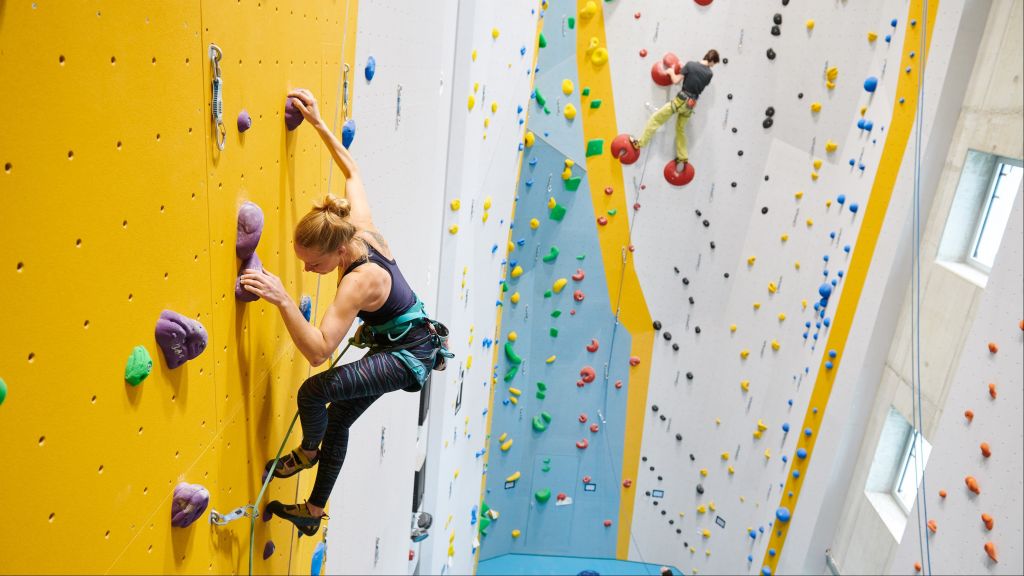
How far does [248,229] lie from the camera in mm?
1834

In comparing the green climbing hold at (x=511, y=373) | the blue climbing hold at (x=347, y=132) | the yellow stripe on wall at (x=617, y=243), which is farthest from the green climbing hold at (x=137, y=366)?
the green climbing hold at (x=511, y=373)

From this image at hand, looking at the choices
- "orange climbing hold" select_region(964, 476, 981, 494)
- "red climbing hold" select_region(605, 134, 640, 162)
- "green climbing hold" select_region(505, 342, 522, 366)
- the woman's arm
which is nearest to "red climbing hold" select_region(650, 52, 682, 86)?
"red climbing hold" select_region(605, 134, 640, 162)

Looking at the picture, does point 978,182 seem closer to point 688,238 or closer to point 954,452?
point 954,452

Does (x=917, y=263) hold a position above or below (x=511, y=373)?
above

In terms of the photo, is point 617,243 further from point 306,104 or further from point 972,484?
point 306,104

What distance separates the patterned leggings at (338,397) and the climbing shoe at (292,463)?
1.4 inches

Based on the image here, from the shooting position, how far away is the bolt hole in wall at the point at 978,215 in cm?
499

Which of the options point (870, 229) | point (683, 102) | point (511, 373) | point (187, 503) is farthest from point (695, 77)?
point (187, 503)

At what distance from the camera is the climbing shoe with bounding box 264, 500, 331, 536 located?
2316mm

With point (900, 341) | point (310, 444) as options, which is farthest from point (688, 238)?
point (310, 444)

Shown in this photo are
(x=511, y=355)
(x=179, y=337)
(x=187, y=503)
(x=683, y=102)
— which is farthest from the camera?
(x=511, y=355)

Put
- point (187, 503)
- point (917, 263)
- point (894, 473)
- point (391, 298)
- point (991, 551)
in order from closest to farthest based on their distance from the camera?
point (187, 503)
point (391, 298)
point (991, 551)
point (917, 263)
point (894, 473)

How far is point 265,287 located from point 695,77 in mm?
5042

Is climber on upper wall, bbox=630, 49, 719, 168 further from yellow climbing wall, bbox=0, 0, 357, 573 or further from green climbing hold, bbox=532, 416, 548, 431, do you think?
yellow climbing wall, bbox=0, 0, 357, 573
